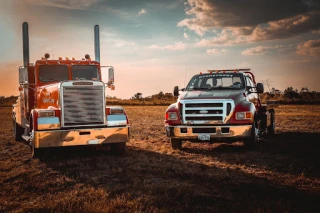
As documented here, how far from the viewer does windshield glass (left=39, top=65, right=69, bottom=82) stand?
32.0 feet

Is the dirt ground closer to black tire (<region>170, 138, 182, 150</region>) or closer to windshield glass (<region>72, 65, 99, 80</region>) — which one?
black tire (<region>170, 138, 182, 150</region>)

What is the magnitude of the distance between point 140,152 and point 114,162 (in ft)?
4.97

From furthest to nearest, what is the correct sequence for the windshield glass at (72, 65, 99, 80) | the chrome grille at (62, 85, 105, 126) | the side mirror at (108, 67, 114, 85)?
the side mirror at (108, 67, 114, 85) < the windshield glass at (72, 65, 99, 80) < the chrome grille at (62, 85, 105, 126)

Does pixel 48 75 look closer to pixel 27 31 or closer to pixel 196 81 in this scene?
pixel 27 31

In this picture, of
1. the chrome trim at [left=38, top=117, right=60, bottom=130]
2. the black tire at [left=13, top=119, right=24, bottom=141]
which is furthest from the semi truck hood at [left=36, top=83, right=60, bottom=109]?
the black tire at [left=13, top=119, right=24, bottom=141]

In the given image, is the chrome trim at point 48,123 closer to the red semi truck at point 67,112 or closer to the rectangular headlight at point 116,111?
the red semi truck at point 67,112

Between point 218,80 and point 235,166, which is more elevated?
point 218,80

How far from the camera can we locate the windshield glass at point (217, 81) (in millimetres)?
10179

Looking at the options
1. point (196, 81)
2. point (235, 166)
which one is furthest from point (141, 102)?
point (235, 166)

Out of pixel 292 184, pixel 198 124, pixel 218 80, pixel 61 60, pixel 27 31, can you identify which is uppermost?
pixel 27 31

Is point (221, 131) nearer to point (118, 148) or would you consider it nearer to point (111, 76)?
point (118, 148)

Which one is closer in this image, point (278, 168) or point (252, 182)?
point (252, 182)

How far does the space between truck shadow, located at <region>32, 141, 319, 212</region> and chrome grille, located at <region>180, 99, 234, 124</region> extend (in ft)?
4.07

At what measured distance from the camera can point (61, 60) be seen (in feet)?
33.1
